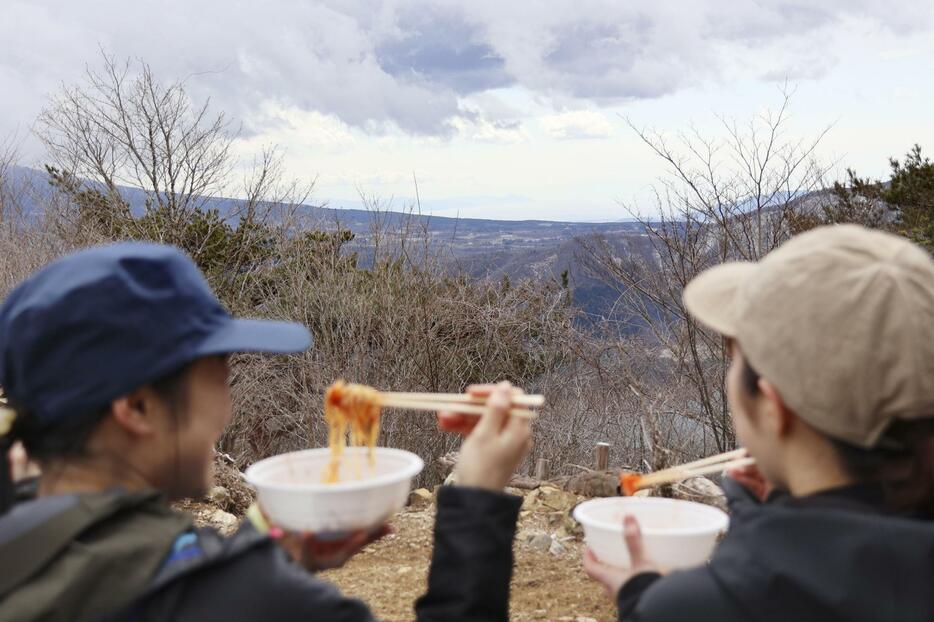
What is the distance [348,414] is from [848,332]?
3.32 ft

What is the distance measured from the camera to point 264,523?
1580 mm

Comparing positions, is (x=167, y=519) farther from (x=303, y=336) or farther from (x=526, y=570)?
(x=526, y=570)

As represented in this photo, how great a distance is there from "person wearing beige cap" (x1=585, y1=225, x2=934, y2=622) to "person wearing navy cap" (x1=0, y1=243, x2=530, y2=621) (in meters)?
0.47

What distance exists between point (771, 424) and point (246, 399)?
12946 millimetres

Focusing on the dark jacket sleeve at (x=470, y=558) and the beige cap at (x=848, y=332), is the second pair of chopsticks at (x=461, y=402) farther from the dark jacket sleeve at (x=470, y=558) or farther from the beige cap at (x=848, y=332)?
the beige cap at (x=848, y=332)

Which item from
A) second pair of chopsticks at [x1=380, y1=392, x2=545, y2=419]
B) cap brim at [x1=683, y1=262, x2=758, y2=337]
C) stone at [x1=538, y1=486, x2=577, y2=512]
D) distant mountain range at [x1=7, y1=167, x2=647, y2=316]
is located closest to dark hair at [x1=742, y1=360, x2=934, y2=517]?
cap brim at [x1=683, y1=262, x2=758, y2=337]

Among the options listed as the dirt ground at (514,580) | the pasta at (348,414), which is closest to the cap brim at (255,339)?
the pasta at (348,414)

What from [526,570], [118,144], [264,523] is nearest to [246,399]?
[526,570]

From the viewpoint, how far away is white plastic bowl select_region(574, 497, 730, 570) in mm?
1560

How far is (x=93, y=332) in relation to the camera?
1.25 m

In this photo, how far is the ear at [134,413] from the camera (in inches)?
51.3

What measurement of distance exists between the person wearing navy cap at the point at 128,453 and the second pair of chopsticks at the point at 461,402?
0.32 m

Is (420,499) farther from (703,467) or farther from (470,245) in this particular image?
(470,245)

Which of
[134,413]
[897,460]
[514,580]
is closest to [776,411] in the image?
[897,460]
